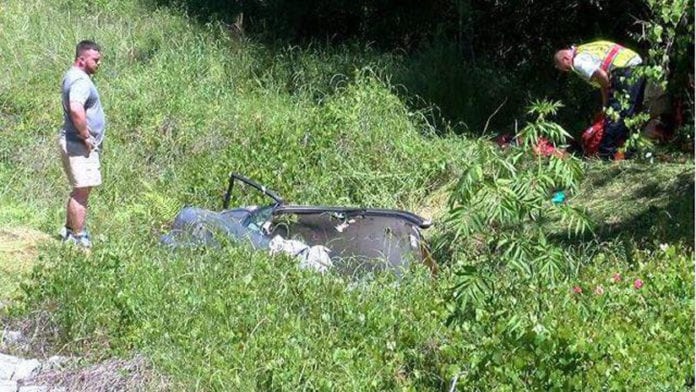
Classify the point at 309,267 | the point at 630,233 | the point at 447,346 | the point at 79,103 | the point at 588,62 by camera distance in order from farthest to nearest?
the point at 588,62
the point at 79,103
the point at 630,233
the point at 309,267
the point at 447,346

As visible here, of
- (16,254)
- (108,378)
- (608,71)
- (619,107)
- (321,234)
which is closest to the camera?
(108,378)

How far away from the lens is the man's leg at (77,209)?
8.56 m

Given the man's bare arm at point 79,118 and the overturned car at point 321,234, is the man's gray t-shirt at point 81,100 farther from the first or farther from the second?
the overturned car at point 321,234

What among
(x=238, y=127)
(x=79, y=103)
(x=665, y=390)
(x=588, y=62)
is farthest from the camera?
(x=238, y=127)

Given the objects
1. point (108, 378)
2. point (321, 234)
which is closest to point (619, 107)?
point (321, 234)

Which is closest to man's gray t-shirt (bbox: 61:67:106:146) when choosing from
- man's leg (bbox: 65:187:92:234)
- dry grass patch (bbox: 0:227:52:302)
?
man's leg (bbox: 65:187:92:234)

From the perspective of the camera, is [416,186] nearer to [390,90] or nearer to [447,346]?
[390,90]

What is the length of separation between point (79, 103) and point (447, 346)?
434 cm

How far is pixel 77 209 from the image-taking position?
8.57m

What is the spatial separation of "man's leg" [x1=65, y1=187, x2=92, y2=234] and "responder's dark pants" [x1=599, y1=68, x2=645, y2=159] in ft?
13.2

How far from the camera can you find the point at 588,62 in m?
9.73

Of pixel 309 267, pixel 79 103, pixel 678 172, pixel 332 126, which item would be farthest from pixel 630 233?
pixel 79 103

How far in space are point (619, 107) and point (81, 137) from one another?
13.6 ft

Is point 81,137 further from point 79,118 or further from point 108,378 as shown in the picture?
point 108,378
